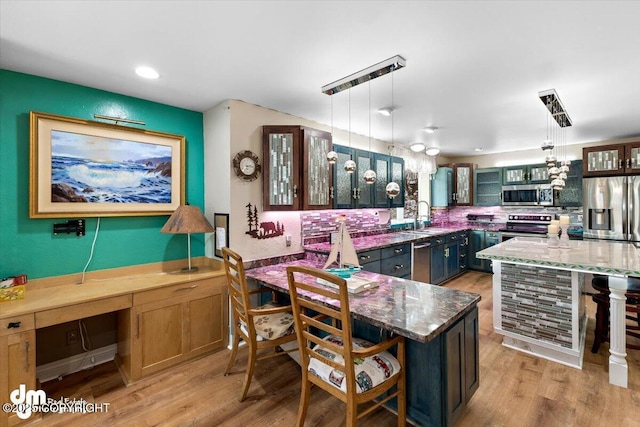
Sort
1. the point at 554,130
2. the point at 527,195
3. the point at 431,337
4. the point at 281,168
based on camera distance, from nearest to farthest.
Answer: the point at 431,337
the point at 281,168
the point at 554,130
the point at 527,195

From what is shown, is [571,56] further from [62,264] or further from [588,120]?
[62,264]

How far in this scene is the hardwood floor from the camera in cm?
191

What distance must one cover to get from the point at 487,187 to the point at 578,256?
369 cm

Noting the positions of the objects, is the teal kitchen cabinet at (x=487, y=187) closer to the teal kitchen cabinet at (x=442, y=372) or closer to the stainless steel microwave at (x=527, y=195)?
the stainless steel microwave at (x=527, y=195)

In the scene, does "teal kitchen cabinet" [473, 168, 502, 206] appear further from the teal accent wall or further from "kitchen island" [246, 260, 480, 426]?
the teal accent wall

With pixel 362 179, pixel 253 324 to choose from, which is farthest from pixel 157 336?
pixel 362 179

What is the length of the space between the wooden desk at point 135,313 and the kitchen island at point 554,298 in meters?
2.70

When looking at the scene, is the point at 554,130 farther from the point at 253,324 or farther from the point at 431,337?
the point at 253,324

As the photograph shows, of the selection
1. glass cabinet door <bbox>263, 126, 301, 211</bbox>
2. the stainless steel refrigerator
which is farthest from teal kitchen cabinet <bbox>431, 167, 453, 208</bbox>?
glass cabinet door <bbox>263, 126, 301, 211</bbox>

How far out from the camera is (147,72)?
226 cm

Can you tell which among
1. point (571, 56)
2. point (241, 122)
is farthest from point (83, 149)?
point (571, 56)

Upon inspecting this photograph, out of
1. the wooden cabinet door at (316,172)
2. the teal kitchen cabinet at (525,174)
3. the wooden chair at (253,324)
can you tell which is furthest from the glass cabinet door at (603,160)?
the wooden chair at (253,324)

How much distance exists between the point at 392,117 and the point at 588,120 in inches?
100

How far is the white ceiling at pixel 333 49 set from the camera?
1.57 meters
